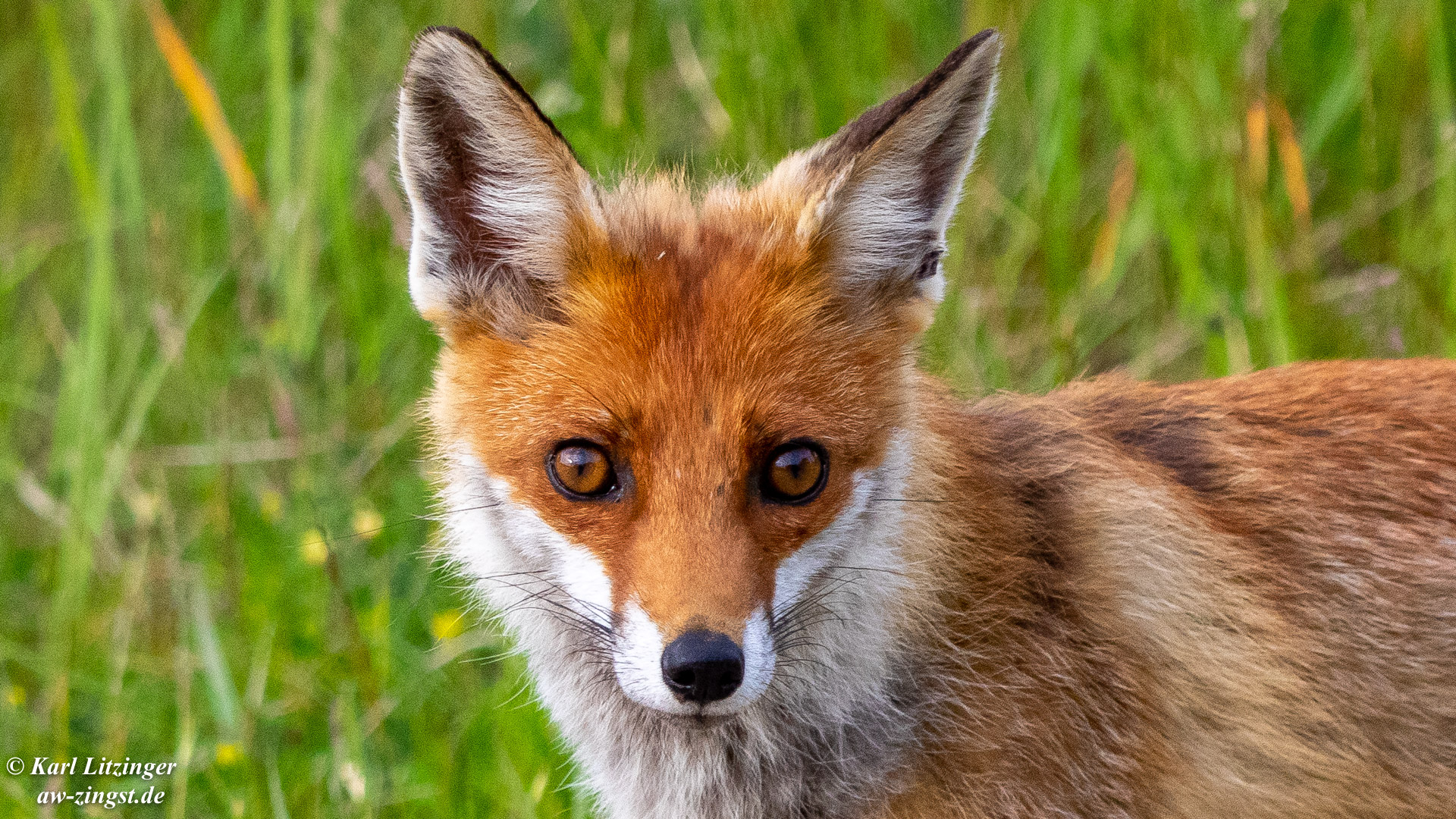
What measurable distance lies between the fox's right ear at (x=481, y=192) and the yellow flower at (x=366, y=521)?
67.5 inches

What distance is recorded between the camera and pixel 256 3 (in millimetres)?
6340

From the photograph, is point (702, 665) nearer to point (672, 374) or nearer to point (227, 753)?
point (672, 374)

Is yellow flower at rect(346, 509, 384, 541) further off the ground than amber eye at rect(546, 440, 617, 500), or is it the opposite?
amber eye at rect(546, 440, 617, 500)

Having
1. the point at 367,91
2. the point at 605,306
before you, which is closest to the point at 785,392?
the point at 605,306

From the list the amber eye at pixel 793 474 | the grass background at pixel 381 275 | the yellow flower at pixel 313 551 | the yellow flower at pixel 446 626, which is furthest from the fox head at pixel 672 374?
the yellow flower at pixel 313 551

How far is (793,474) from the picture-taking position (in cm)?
275

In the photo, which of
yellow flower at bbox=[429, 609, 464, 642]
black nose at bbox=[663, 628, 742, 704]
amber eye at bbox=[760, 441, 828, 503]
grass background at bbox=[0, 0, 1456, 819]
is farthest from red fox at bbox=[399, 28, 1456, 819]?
yellow flower at bbox=[429, 609, 464, 642]

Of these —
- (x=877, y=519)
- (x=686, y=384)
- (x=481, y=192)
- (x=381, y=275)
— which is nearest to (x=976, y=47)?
(x=686, y=384)

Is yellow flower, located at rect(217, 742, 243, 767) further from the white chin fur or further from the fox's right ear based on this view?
the fox's right ear

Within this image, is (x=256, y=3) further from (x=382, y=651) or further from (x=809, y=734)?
(x=809, y=734)

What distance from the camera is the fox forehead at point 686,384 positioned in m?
2.66

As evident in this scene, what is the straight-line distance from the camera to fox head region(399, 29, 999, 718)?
2.62 meters

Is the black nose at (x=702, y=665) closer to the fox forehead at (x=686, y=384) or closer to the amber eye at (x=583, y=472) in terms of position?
the fox forehead at (x=686, y=384)

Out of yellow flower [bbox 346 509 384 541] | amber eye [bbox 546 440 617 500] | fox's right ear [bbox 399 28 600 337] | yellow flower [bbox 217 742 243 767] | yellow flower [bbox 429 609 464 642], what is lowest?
yellow flower [bbox 217 742 243 767]
